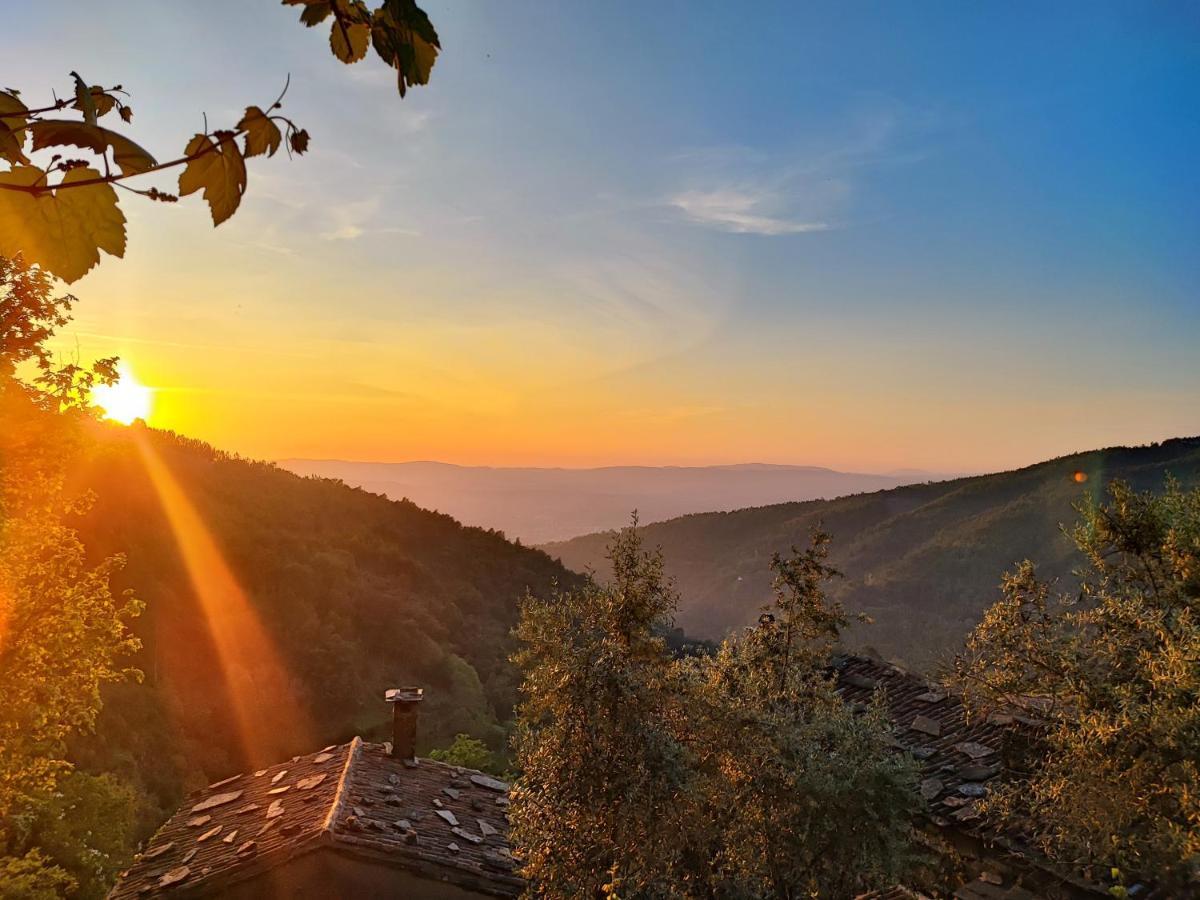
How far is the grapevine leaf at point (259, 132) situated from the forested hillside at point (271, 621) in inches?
610

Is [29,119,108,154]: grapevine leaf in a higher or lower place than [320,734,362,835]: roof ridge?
higher

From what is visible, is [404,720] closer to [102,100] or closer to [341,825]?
[341,825]

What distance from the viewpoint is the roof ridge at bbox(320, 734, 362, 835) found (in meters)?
11.7

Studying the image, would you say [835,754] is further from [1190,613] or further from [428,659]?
[428,659]

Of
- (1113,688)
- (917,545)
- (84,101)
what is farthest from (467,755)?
(917,545)

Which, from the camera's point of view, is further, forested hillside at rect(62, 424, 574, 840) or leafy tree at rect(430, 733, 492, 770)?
forested hillside at rect(62, 424, 574, 840)

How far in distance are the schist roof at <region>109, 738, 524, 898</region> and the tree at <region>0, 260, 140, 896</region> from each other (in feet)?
6.68

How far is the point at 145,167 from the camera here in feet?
3.99

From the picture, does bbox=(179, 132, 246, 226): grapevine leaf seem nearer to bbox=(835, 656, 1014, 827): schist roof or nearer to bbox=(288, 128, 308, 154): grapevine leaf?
bbox=(288, 128, 308, 154): grapevine leaf

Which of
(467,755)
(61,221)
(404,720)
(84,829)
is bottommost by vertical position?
(467,755)

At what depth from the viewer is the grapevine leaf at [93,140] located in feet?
3.83

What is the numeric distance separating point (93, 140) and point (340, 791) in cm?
1504

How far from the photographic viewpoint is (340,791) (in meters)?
13.5

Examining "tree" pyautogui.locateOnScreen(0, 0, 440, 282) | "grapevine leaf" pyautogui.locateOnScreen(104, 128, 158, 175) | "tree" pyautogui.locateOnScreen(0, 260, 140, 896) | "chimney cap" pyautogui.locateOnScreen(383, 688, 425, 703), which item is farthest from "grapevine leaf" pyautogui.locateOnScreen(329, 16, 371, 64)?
"chimney cap" pyautogui.locateOnScreen(383, 688, 425, 703)
